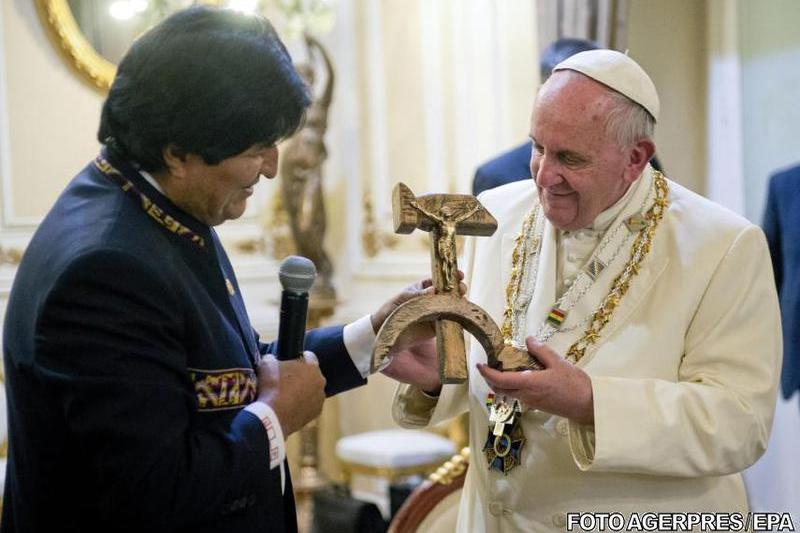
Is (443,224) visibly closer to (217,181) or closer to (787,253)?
(217,181)

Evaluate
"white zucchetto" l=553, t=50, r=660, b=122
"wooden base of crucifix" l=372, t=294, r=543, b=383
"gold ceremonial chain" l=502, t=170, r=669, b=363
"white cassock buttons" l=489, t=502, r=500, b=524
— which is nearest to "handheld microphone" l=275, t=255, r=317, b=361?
"wooden base of crucifix" l=372, t=294, r=543, b=383

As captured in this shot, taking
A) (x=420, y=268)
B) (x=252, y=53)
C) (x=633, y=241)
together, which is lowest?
(x=420, y=268)

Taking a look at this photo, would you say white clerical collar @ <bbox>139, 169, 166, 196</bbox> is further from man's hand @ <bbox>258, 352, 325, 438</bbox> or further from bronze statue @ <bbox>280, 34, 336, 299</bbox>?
bronze statue @ <bbox>280, 34, 336, 299</bbox>

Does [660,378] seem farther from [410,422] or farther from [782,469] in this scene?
[782,469]

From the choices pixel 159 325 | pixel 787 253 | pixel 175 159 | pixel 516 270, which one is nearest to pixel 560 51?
pixel 787 253

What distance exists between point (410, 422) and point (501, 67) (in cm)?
370

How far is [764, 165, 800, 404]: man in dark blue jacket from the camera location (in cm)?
414

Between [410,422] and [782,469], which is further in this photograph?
[782,469]

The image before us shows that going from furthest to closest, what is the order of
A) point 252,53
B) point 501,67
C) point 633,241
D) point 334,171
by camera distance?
point 334,171 < point 501,67 < point 633,241 < point 252,53

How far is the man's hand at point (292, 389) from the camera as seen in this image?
1.99m

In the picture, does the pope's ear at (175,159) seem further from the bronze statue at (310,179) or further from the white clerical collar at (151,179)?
the bronze statue at (310,179)

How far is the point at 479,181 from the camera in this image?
4.25m

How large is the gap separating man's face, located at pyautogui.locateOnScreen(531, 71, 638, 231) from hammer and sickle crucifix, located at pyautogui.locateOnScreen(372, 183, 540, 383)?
26cm

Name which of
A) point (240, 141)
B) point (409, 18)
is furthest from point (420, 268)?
point (240, 141)
